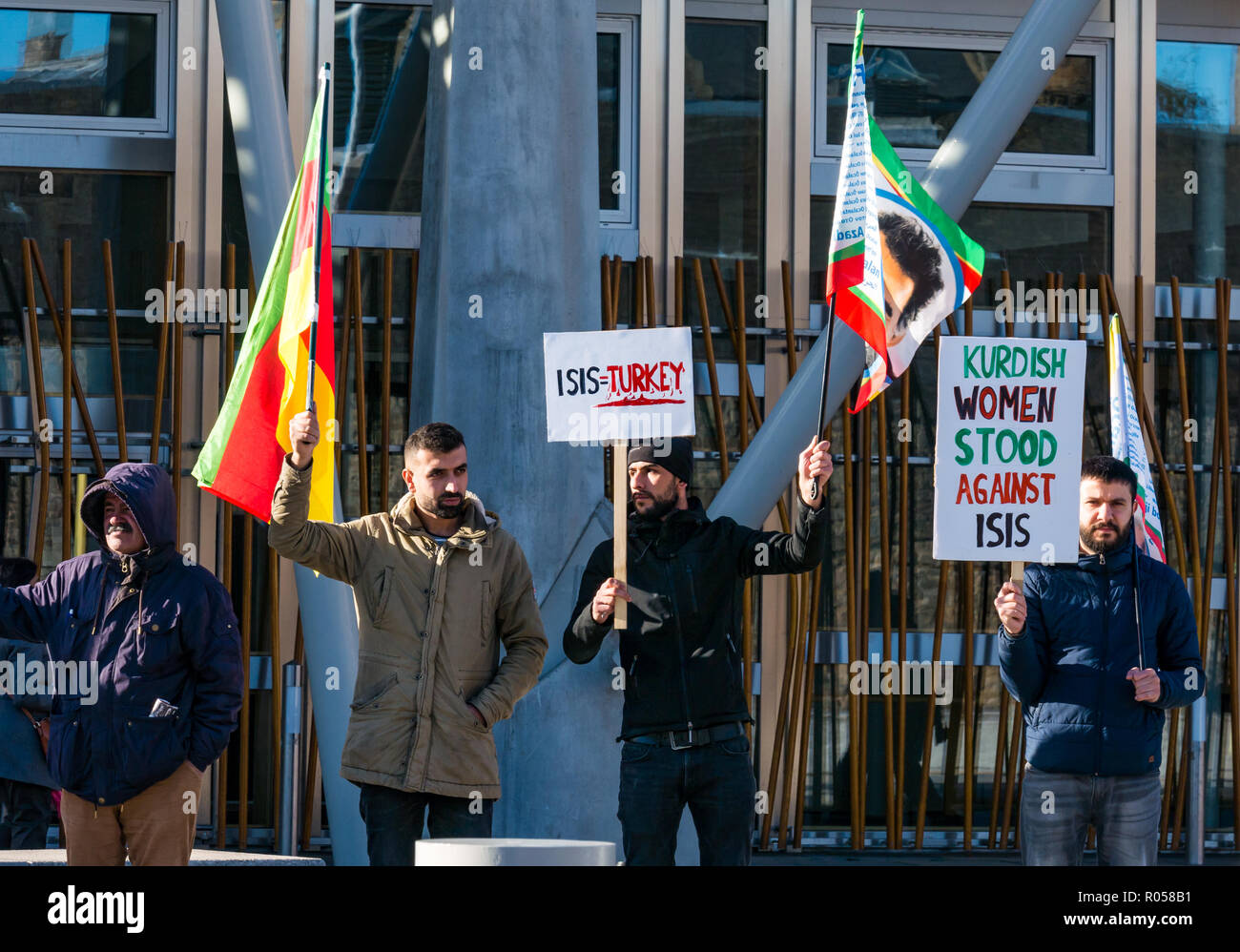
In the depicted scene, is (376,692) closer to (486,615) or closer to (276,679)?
(486,615)

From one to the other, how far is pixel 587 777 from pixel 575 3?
284cm

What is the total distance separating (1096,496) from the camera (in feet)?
16.0

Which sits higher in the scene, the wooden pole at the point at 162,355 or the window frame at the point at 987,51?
the window frame at the point at 987,51

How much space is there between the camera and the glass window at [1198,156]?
341 inches

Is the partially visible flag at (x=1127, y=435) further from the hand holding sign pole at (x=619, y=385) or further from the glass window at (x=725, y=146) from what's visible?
the glass window at (x=725, y=146)

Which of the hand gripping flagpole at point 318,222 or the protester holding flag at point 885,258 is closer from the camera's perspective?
the hand gripping flagpole at point 318,222

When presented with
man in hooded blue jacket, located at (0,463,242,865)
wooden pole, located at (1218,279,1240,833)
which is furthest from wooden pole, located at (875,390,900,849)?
man in hooded blue jacket, located at (0,463,242,865)

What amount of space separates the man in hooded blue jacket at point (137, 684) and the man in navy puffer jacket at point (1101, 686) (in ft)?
6.79

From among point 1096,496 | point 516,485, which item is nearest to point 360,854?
point 516,485

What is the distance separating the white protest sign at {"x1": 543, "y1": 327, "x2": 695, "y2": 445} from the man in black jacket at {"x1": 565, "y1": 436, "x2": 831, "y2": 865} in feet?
0.45

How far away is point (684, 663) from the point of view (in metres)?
4.65

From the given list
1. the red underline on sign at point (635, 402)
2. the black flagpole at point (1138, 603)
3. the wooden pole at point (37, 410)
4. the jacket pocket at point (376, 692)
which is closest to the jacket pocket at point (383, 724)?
the jacket pocket at point (376, 692)

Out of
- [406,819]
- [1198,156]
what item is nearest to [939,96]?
[1198,156]

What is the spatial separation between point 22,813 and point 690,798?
288cm
